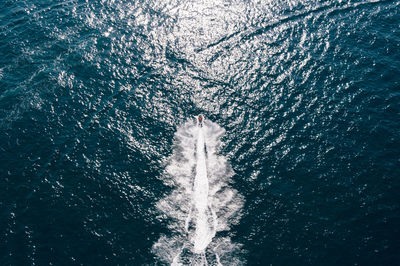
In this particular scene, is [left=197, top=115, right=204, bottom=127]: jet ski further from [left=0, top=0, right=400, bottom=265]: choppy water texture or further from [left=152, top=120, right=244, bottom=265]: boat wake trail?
[left=0, top=0, right=400, bottom=265]: choppy water texture

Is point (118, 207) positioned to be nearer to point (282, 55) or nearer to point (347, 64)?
point (282, 55)

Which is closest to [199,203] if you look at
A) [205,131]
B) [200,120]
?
[205,131]

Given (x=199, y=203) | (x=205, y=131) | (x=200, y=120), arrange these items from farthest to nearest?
1. (x=200, y=120)
2. (x=205, y=131)
3. (x=199, y=203)

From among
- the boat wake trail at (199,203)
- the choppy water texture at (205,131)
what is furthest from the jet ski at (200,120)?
the choppy water texture at (205,131)

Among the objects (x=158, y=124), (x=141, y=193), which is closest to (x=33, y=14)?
(x=158, y=124)

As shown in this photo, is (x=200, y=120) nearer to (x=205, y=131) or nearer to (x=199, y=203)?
(x=205, y=131)

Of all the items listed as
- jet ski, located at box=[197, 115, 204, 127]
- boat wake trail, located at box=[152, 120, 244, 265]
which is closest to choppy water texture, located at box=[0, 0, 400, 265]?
boat wake trail, located at box=[152, 120, 244, 265]

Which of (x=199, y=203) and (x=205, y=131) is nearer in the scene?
(x=199, y=203)
